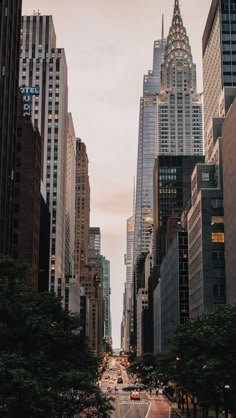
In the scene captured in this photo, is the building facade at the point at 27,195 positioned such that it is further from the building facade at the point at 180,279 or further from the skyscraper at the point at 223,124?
Result: the building facade at the point at 180,279

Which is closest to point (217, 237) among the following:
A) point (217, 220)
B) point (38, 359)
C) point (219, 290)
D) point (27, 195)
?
point (217, 220)

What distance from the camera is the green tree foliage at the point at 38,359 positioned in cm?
3281

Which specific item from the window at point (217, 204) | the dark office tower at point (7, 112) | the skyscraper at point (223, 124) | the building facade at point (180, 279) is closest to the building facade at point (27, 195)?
the dark office tower at point (7, 112)

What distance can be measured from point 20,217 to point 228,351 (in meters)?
75.1

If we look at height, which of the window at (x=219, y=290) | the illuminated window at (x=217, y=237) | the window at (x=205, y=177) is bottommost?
the window at (x=219, y=290)

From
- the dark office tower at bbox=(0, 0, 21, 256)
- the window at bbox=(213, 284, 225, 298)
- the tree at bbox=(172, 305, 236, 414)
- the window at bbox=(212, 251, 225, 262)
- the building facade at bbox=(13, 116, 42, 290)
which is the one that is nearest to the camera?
the tree at bbox=(172, 305, 236, 414)

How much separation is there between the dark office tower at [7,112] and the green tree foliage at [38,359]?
133 ft

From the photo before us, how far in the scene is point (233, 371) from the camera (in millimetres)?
55656

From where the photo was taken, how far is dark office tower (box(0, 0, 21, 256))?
291 ft

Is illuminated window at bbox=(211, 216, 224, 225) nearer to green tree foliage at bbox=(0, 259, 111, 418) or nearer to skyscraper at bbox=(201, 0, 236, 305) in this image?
skyscraper at bbox=(201, 0, 236, 305)

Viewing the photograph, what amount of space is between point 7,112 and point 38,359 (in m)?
60.7

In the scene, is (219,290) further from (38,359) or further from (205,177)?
(38,359)

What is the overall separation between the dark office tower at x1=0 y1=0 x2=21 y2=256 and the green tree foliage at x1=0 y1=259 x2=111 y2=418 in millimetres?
40604

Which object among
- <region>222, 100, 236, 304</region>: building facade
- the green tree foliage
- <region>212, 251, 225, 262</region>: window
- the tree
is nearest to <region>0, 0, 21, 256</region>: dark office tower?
the tree
